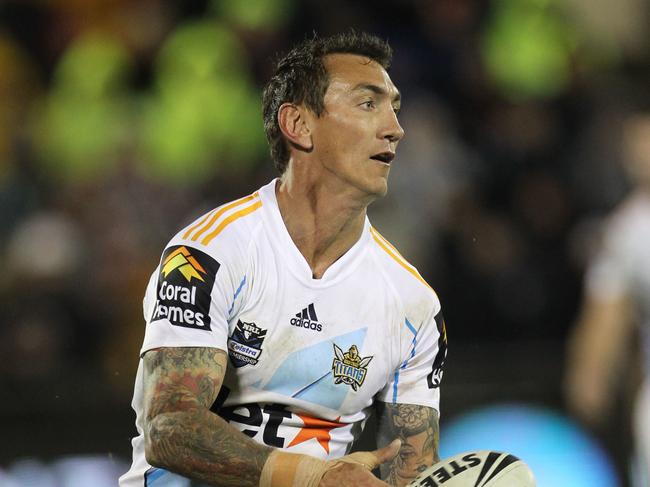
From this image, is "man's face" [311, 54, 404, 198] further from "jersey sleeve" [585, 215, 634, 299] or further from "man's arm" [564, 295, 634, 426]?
"man's arm" [564, 295, 634, 426]

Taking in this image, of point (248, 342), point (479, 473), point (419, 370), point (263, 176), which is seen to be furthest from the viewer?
point (263, 176)

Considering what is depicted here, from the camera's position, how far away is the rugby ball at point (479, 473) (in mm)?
3578

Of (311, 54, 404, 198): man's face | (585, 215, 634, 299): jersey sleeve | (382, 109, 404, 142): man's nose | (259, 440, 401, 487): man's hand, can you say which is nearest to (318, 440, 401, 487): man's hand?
(259, 440, 401, 487): man's hand

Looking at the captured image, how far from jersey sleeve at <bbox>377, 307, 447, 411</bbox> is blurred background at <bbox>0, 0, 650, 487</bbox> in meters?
2.16

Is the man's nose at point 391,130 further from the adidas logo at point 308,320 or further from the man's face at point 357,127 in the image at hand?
the adidas logo at point 308,320

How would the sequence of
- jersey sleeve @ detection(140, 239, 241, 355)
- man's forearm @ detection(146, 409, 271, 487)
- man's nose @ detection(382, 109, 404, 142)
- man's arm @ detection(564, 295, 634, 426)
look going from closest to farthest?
man's forearm @ detection(146, 409, 271, 487) < jersey sleeve @ detection(140, 239, 241, 355) < man's nose @ detection(382, 109, 404, 142) < man's arm @ detection(564, 295, 634, 426)

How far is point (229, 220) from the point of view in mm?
3998

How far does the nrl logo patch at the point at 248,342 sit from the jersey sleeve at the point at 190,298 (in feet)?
0.34

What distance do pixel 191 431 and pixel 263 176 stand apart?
15.2ft

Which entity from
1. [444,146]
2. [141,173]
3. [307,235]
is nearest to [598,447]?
[444,146]

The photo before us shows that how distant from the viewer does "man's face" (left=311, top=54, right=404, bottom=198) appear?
408 centimetres

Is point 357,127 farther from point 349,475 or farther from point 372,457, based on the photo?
point 349,475

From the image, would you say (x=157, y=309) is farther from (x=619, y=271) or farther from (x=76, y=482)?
(x=619, y=271)

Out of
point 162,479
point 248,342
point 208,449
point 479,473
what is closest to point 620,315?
point 479,473
